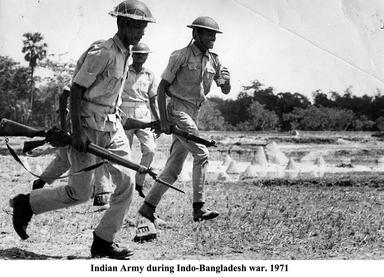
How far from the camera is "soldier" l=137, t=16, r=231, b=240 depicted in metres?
6.74

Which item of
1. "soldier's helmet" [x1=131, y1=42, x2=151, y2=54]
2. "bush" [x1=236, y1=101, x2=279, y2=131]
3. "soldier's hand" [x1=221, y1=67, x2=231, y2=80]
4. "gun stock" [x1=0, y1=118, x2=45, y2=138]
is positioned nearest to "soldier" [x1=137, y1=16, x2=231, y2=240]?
"soldier's hand" [x1=221, y1=67, x2=231, y2=80]

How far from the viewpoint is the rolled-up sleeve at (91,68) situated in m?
5.06

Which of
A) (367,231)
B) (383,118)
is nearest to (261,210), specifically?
(367,231)

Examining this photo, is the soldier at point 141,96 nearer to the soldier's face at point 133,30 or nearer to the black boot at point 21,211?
the black boot at point 21,211

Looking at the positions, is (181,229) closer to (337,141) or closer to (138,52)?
(138,52)

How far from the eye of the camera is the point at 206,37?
688 centimetres

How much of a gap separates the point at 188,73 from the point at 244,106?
47.6 meters

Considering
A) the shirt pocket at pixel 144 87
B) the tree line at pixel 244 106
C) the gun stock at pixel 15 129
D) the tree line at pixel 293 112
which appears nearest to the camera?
the gun stock at pixel 15 129

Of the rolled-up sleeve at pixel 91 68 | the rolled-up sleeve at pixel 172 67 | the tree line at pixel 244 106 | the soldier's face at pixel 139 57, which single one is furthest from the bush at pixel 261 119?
the rolled-up sleeve at pixel 91 68

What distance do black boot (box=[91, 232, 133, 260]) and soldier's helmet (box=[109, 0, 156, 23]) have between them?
1.76 meters

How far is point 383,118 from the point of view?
45969 millimetres

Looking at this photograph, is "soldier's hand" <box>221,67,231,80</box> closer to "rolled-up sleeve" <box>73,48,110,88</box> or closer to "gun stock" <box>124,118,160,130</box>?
"gun stock" <box>124,118,160,130</box>

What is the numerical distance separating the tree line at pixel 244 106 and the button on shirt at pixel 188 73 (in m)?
31.1
